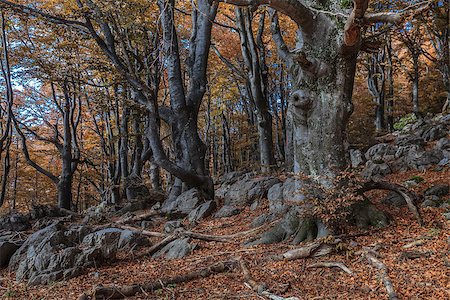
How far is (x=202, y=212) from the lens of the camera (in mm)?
8617

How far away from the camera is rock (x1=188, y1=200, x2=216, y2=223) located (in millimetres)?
8521

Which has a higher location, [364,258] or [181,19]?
[181,19]

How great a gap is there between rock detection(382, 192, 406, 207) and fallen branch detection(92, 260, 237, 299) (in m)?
3.31

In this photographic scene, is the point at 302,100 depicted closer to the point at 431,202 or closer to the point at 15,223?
the point at 431,202

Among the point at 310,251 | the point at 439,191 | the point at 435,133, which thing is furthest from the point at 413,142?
the point at 310,251

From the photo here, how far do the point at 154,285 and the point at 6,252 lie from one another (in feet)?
14.8

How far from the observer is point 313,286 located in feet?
12.6

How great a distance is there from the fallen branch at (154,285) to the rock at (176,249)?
52.0 inches

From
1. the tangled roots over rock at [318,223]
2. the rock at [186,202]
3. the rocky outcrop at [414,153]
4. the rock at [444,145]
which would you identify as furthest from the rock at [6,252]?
the rock at [444,145]

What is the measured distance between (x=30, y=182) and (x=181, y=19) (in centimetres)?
1685

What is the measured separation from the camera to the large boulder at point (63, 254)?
17.6 ft

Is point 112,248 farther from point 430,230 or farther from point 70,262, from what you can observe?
point 430,230

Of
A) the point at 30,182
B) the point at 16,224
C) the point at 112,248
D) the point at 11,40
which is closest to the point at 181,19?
the point at 11,40

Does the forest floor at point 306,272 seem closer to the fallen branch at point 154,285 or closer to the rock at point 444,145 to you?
the fallen branch at point 154,285
